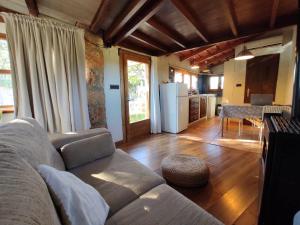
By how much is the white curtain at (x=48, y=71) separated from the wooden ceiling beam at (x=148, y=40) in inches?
39.7

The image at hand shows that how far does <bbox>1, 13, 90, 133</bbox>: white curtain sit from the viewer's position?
201 centimetres

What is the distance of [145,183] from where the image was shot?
1219 mm

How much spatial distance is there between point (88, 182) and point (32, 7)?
2.30 meters

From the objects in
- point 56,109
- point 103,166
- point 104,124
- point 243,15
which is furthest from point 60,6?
point 243,15

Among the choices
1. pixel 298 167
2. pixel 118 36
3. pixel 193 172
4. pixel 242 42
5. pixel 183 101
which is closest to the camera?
pixel 298 167

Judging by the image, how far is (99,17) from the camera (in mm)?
2344

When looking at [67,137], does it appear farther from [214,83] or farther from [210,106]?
[214,83]

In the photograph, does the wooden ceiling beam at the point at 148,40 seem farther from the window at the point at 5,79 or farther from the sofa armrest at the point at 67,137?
the sofa armrest at the point at 67,137

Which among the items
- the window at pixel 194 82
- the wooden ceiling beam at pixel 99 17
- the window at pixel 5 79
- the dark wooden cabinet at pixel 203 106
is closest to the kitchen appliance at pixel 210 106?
the dark wooden cabinet at pixel 203 106

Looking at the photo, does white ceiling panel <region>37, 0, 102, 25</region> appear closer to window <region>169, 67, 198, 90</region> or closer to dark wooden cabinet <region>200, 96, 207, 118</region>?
window <region>169, 67, 198, 90</region>

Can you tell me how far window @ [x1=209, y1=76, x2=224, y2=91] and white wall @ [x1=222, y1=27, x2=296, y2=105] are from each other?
6.99ft

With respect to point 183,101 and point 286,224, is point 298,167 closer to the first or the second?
point 286,224

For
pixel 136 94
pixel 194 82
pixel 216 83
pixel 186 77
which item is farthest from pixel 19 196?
pixel 216 83

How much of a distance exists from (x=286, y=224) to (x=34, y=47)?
318cm
